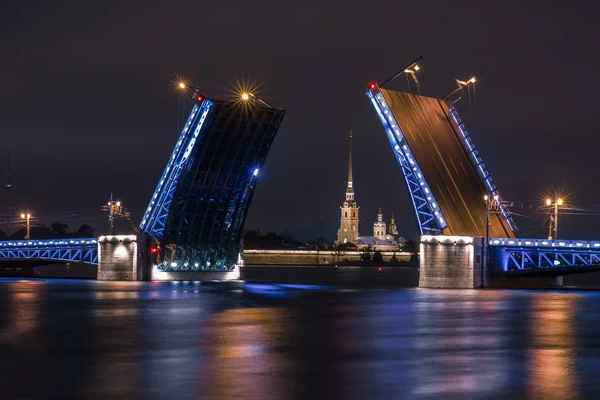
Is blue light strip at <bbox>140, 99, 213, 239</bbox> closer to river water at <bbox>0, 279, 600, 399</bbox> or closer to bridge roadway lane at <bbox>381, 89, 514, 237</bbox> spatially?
bridge roadway lane at <bbox>381, 89, 514, 237</bbox>

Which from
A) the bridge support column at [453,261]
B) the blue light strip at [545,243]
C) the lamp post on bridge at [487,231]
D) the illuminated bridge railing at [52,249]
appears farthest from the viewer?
the illuminated bridge railing at [52,249]

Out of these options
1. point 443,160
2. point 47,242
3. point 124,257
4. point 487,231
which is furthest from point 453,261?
point 47,242

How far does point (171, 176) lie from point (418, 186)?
1646 centimetres

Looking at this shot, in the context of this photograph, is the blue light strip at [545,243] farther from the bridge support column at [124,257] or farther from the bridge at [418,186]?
the bridge support column at [124,257]

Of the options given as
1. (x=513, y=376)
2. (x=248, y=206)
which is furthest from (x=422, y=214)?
(x=513, y=376)

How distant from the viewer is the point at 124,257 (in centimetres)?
7956

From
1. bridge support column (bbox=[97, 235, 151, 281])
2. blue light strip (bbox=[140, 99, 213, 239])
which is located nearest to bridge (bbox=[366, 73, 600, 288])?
blue light strip (bbox=[140, 99, 213, 239])

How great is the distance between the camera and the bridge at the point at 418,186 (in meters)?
65.9

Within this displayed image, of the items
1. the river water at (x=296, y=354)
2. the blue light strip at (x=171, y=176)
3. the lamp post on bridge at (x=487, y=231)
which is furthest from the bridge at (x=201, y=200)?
the river water at (x=296, y=354)

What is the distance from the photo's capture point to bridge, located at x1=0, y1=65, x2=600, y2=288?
2596 inches

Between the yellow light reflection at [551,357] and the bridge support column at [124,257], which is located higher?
the bridge support column at [124,257]

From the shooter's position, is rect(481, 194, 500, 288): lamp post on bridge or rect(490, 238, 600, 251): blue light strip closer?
rect(490, 238, 600, 251): blue light strip

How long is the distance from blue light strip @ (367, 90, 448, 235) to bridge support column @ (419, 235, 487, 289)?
1.13 metres

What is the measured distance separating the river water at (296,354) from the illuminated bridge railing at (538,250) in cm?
2963
